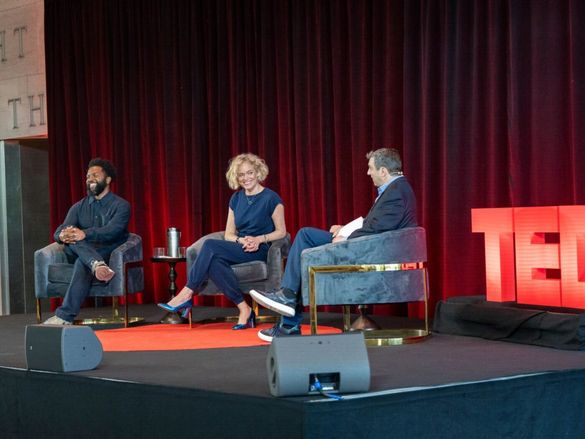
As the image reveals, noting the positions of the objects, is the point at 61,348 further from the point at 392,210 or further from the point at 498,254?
the point at 498,254

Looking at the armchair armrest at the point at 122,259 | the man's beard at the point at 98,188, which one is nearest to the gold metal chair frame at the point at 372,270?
the armchair armrest at the point at 122,259

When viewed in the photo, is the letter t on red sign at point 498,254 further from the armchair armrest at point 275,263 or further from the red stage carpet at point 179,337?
the armchair armrest at point 275,263

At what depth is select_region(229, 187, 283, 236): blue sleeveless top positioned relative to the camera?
20.9 ft

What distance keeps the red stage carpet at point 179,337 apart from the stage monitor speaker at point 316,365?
197 cm

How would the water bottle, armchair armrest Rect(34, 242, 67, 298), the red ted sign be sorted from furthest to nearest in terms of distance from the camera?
the water bottle → armchair armrest Rect(34, 242, 67, 298) → the red ted sign

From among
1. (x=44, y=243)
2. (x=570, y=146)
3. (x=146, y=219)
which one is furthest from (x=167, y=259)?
(x=44, y=243)

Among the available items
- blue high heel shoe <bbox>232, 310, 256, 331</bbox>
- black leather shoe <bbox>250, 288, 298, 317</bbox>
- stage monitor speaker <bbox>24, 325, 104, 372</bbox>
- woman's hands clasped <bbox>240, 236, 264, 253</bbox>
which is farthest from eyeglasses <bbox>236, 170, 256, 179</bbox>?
stage monitor speaker <bbox>24, 325, 104, 372</bbox>

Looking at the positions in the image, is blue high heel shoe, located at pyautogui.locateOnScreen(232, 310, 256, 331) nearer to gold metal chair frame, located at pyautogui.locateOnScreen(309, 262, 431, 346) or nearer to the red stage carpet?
the red stage carpet

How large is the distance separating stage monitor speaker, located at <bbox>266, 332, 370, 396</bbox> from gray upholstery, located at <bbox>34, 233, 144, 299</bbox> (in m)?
3.55

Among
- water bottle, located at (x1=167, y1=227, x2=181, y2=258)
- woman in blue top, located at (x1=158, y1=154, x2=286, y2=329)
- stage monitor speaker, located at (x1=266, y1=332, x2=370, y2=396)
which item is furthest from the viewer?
water bottle, located at (x1=167, y1=227, x2=181, y2=258)

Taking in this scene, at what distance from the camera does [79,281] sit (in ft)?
21.7

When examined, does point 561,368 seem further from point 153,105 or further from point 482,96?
point 153,105

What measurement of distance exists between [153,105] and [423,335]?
14.0 ft

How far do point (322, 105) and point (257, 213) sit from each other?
1277 mm
